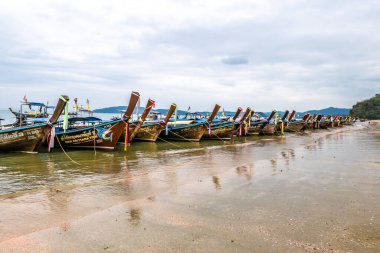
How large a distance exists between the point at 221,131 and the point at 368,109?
388 ft

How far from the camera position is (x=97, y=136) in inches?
680

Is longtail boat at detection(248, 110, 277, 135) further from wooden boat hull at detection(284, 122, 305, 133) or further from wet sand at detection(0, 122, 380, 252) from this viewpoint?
wet sand at detection(0, 122, 380, 252)

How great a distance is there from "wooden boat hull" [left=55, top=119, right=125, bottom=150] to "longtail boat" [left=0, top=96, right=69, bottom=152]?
167cm

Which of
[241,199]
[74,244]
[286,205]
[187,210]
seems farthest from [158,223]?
[286,205]

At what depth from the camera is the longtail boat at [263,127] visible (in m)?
32.1

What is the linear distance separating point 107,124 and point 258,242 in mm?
14078

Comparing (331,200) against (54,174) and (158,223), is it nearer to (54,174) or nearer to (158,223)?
(158,223)

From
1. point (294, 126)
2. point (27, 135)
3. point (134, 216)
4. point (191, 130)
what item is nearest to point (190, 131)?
point (191, 130)

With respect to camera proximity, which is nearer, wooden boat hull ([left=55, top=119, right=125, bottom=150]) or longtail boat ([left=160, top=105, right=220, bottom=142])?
wooden boat hull ([left=55, top=119, right=125, bottom=150])

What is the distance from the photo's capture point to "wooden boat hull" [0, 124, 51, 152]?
1557 cm

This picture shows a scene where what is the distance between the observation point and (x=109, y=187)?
8102mm

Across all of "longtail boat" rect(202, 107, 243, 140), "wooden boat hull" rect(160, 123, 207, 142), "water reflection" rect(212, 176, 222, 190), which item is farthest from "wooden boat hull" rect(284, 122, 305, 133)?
"water reflection" rect(212, 176, 222, 190)

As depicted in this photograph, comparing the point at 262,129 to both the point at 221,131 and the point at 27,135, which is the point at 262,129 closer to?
the point at 221,131

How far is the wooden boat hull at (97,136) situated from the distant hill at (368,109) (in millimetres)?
120818
